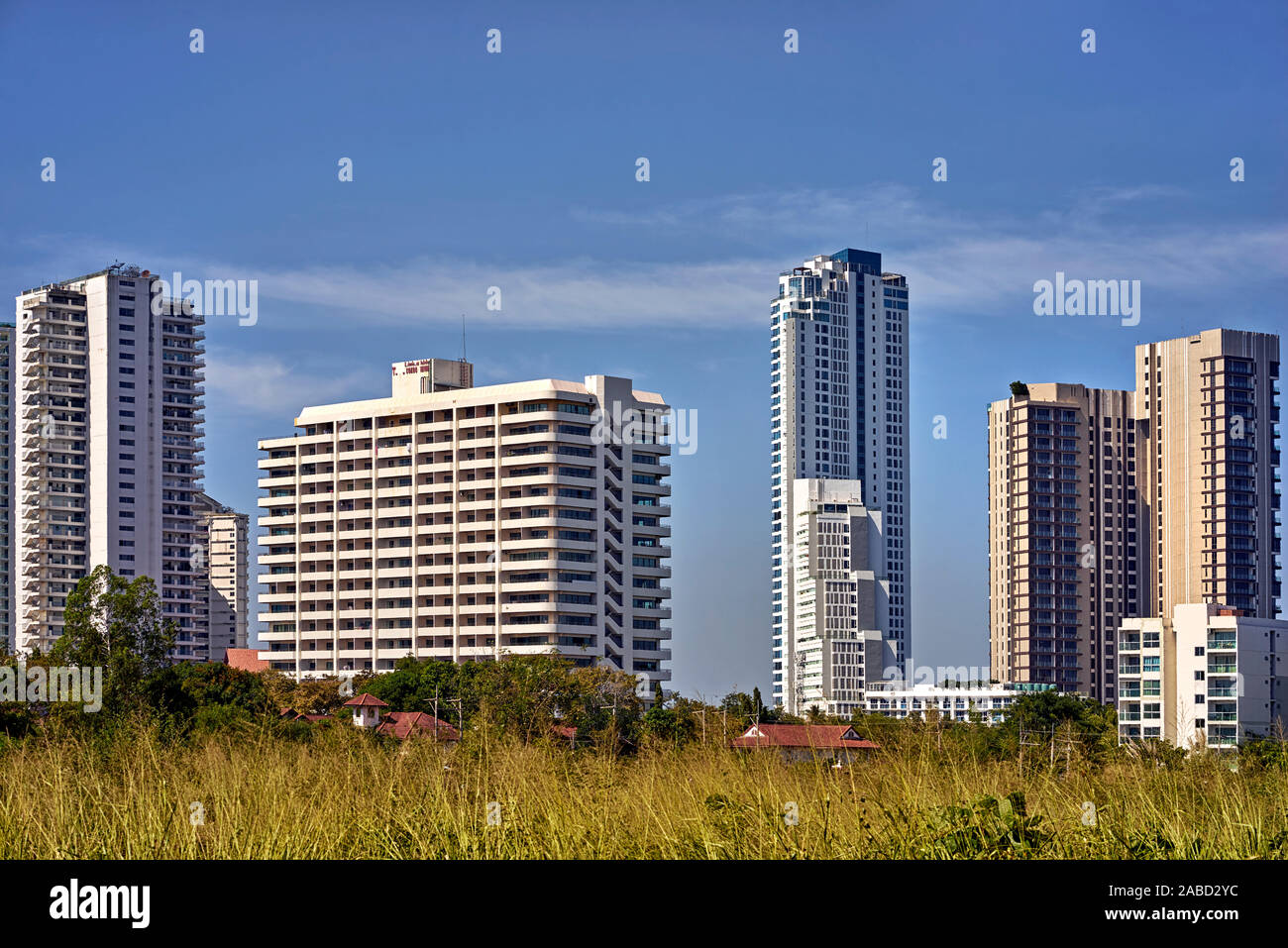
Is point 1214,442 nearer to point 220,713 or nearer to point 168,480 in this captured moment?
point 168,480

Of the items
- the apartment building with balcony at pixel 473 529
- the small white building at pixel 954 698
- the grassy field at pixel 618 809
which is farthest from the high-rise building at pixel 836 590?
the grassy field at pixel 618 809

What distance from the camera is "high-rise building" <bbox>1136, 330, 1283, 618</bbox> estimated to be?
127 m

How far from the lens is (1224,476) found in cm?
12812

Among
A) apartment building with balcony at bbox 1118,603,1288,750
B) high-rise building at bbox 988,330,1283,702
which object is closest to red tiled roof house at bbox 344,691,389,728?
apartment building with balcony at bbox 1118,603,1288,750

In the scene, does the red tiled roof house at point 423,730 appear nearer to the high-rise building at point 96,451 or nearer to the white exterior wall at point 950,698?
the high-rise building at point 96,451

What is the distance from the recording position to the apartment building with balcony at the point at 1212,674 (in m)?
76.2

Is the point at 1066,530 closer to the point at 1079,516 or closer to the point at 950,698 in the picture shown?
the point at 1079,516

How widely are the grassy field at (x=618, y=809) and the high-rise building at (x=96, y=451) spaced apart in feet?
405

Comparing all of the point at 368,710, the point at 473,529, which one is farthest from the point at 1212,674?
the point at 473,529

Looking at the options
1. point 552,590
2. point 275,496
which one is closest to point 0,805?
point 552,590

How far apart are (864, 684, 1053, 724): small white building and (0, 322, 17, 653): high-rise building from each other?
7671 cm

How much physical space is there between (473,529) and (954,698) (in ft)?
210

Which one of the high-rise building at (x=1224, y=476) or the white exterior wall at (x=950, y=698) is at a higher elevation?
the high-rise building at (x=1224, y=476)
